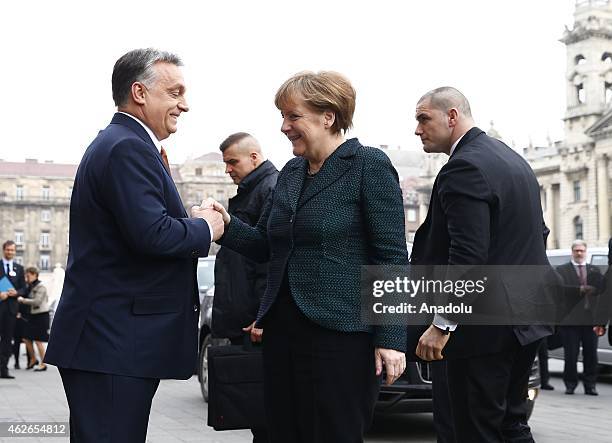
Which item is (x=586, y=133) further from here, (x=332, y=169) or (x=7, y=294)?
(x=332, y=169)

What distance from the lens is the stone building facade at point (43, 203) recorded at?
126438 millimetres

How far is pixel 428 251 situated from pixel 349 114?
3.00ft

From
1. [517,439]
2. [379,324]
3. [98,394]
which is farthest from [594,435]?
[98,394]

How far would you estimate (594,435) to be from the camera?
8.62 m

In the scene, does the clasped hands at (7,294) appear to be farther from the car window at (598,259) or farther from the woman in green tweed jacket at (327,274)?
the woman in green tweed jacket at (327,274)

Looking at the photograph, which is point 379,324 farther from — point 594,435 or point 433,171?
point 433,171

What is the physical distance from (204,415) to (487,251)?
6099 millimetres

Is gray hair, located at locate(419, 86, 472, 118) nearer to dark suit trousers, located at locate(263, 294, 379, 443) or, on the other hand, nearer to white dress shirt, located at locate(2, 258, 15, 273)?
dark suit trousers, located at locate(263, 294, 379, 443)

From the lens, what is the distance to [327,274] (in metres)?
3.67

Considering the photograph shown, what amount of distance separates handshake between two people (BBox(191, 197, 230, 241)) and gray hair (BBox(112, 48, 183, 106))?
48cm

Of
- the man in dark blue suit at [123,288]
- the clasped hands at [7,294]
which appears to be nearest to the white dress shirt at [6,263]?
the clasped hands at [7,294]

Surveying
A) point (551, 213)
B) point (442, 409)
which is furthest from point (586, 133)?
point (442, 409)

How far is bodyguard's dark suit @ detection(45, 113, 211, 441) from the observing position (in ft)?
11.1

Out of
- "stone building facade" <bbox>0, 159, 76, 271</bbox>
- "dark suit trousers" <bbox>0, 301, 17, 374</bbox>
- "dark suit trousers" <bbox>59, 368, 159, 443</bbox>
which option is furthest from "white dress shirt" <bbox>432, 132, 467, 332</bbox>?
"stone building facade" <bbox>0, 159, 76, 271</bbox>
